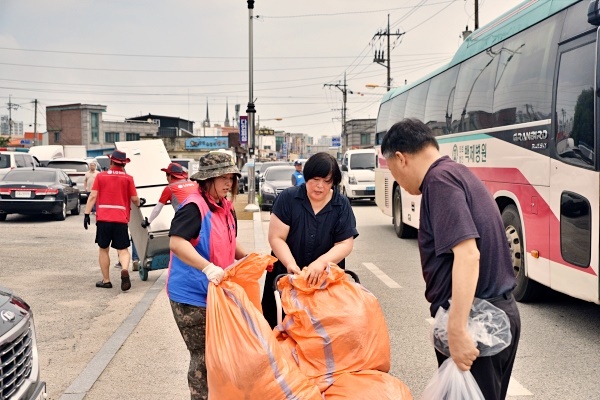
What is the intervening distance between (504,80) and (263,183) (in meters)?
17.1

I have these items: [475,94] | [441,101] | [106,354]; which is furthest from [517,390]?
[441,101]

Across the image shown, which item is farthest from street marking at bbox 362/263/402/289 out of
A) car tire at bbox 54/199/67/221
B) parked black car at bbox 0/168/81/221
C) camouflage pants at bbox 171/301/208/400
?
car tire at bbox 54/199/67/221

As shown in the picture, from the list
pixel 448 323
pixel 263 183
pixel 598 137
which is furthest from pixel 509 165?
pixel 263 183

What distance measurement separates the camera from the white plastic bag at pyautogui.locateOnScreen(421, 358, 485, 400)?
2.97 meters

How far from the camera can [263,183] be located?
25578mm

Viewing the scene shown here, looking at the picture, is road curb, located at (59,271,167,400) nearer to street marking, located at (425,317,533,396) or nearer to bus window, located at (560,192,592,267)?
street marking, located at (425,317,533,396)

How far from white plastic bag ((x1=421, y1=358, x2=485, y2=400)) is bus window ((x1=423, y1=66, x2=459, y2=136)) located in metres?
8.98

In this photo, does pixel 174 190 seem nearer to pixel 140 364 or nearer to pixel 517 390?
pixel 140 364

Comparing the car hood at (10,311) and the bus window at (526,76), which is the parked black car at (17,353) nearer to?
the car hood at (10,311)

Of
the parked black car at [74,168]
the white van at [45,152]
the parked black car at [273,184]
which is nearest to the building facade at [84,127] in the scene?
the white van at [45,152]

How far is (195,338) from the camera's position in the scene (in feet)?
13.7

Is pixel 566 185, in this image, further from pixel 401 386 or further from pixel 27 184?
pixel 27 184

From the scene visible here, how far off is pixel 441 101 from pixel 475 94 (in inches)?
85.6

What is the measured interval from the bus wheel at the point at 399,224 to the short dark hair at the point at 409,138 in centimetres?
1235
